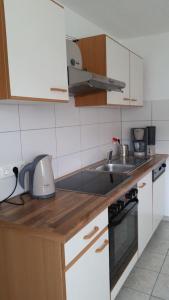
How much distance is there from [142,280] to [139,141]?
152cm

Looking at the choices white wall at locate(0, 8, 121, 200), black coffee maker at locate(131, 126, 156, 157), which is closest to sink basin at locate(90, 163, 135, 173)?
white wall at locate(0, 8, 121, 200)

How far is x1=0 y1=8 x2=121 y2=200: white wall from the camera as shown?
1.50 metres

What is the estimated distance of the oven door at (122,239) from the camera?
158cm

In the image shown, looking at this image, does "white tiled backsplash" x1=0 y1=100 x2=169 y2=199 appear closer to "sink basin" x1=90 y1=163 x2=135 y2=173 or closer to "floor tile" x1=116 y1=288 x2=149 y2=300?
"sink basin" x1=90 y1=163 x2=135 y2=173

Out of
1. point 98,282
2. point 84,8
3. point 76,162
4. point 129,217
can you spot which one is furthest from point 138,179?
point 84,8

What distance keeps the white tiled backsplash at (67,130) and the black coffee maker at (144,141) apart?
123mm

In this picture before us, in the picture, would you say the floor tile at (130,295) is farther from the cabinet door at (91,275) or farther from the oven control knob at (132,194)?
the oven control knob at (132,194)

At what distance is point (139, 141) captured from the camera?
2979mm

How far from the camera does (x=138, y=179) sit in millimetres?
1945

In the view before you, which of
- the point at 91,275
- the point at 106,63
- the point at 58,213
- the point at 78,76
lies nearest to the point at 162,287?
the point at 91,275

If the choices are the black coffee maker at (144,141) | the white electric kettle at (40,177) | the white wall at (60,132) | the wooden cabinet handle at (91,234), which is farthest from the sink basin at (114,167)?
the wooden cabinet handle at (91,234)

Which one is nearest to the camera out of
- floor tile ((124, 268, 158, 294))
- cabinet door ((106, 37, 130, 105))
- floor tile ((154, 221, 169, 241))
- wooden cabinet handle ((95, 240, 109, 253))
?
wooden cabinet handle ((95, 240, 109, 253))

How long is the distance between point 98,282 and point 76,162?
106cm

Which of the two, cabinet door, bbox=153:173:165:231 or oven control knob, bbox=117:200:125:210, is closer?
oven control knob, bbox=117:200:125:210
